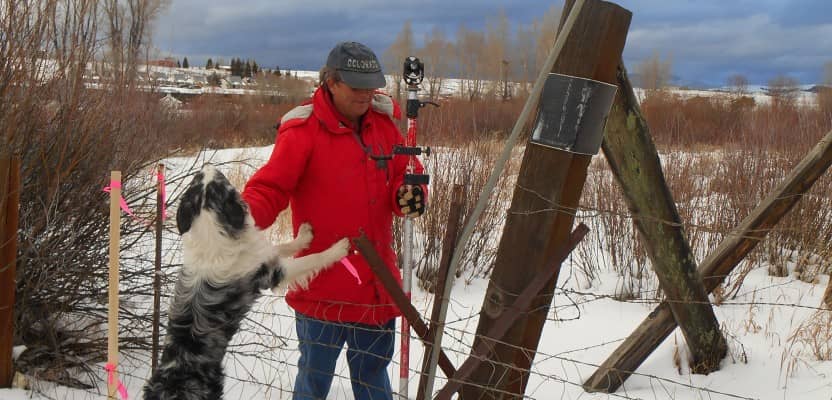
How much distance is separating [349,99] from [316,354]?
1111mm

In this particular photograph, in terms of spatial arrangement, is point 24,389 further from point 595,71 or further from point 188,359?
point 595,71

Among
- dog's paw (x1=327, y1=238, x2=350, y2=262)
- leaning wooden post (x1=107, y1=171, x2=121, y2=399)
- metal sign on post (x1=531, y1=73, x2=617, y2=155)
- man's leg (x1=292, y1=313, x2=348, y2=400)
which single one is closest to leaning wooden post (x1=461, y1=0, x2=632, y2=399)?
metal sign on post (x1=531, y1=73, x2=617, y2=155)

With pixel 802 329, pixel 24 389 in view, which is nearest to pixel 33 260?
pixel 24 389

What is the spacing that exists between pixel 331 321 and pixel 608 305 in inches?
147

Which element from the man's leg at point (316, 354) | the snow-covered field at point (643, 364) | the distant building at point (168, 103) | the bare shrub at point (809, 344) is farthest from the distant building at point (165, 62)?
the bare shrub at point (809, 344)

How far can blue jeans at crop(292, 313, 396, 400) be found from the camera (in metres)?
2.68

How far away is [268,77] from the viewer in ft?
86.4

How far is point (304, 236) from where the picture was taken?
2.62m

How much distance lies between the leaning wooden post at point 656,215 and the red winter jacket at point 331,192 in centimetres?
118

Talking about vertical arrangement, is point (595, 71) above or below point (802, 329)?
above

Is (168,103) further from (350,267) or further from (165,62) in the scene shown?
(350,267)

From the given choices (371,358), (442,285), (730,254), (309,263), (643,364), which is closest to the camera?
(442,285)


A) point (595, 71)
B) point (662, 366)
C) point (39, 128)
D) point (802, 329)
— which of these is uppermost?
point (595, 71)

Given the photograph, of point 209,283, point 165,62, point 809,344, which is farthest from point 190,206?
point 165,62
